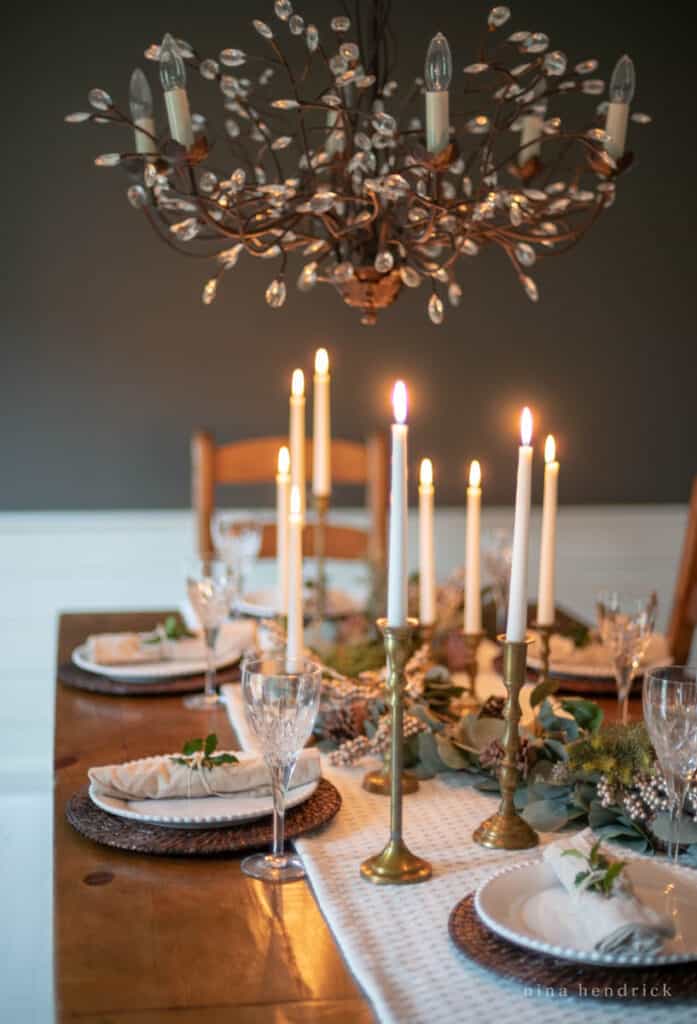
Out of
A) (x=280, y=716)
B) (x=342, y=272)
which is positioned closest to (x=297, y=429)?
(x=342, y=272)

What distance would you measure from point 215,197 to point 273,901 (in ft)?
3.23

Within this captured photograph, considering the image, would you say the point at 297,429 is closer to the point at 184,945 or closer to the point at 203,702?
the point at 203,702

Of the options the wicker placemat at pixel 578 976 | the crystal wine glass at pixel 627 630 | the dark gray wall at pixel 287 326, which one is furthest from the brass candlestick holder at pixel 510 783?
the dark gray wall at pixel 287 326

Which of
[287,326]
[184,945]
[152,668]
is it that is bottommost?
[184,945]

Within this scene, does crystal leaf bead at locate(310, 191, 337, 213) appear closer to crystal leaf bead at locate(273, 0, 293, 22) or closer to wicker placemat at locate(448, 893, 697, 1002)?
crystal leaf bead at locate(273, 0, 293, 22)

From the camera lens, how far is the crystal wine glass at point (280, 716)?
1262 mm

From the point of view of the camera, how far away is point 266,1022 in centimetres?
100

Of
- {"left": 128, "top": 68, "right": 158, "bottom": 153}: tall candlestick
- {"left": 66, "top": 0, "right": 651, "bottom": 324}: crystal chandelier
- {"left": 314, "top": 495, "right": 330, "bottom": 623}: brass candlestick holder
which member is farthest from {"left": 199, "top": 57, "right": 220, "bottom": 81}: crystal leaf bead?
{"left": 314, "top": 495, "right": 330, "bottom": 623}: brass candlestick holder

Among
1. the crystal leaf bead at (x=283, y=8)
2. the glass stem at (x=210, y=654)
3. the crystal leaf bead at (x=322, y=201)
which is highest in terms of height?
the crystal leaf bead at (x=283, y=8)

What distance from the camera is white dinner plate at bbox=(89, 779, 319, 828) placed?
4.50ft

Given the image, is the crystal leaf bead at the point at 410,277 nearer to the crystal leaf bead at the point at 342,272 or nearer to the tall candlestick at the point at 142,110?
the crystal leaf bead at the point at 342,272

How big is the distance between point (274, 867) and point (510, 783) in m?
0.26

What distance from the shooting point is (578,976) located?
3.51 feet

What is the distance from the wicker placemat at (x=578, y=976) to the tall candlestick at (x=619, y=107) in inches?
48.3
